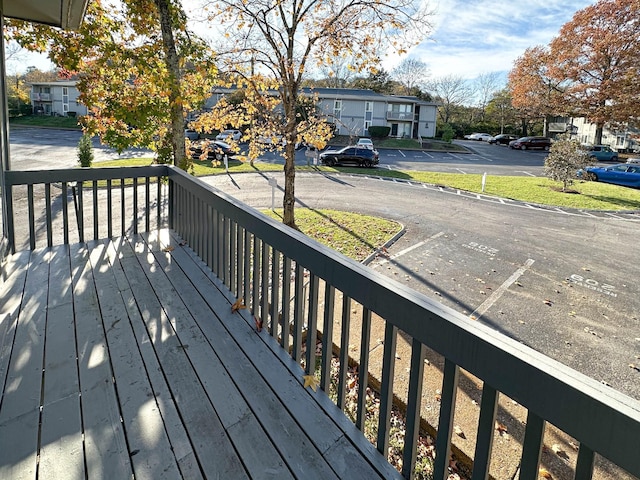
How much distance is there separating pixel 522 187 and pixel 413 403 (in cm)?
1705

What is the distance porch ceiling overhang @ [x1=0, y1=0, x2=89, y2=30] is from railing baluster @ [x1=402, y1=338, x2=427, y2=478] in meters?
4.41

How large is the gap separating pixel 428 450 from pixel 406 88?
53.6 m

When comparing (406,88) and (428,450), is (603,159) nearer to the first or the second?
(406,88)

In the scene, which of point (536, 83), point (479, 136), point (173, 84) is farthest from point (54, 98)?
point (173, 84)

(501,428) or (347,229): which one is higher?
(347,229)

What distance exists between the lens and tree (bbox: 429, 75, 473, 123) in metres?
51.0

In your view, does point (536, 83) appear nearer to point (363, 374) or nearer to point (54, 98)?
point (363, 374)

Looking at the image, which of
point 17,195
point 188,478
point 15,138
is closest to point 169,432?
point 188,478

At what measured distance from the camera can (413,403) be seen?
1.67 m

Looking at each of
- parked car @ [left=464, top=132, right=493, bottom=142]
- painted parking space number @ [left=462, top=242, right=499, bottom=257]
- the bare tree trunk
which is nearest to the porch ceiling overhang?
the bare tree trunk

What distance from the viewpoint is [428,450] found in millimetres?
2793

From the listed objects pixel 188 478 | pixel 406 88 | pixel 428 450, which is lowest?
pixel 428 450

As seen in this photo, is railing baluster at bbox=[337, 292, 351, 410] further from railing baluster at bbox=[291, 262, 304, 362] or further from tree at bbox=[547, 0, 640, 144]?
tree at bbox=[547, 0, 640, 144]

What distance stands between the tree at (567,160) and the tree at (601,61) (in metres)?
20.4
